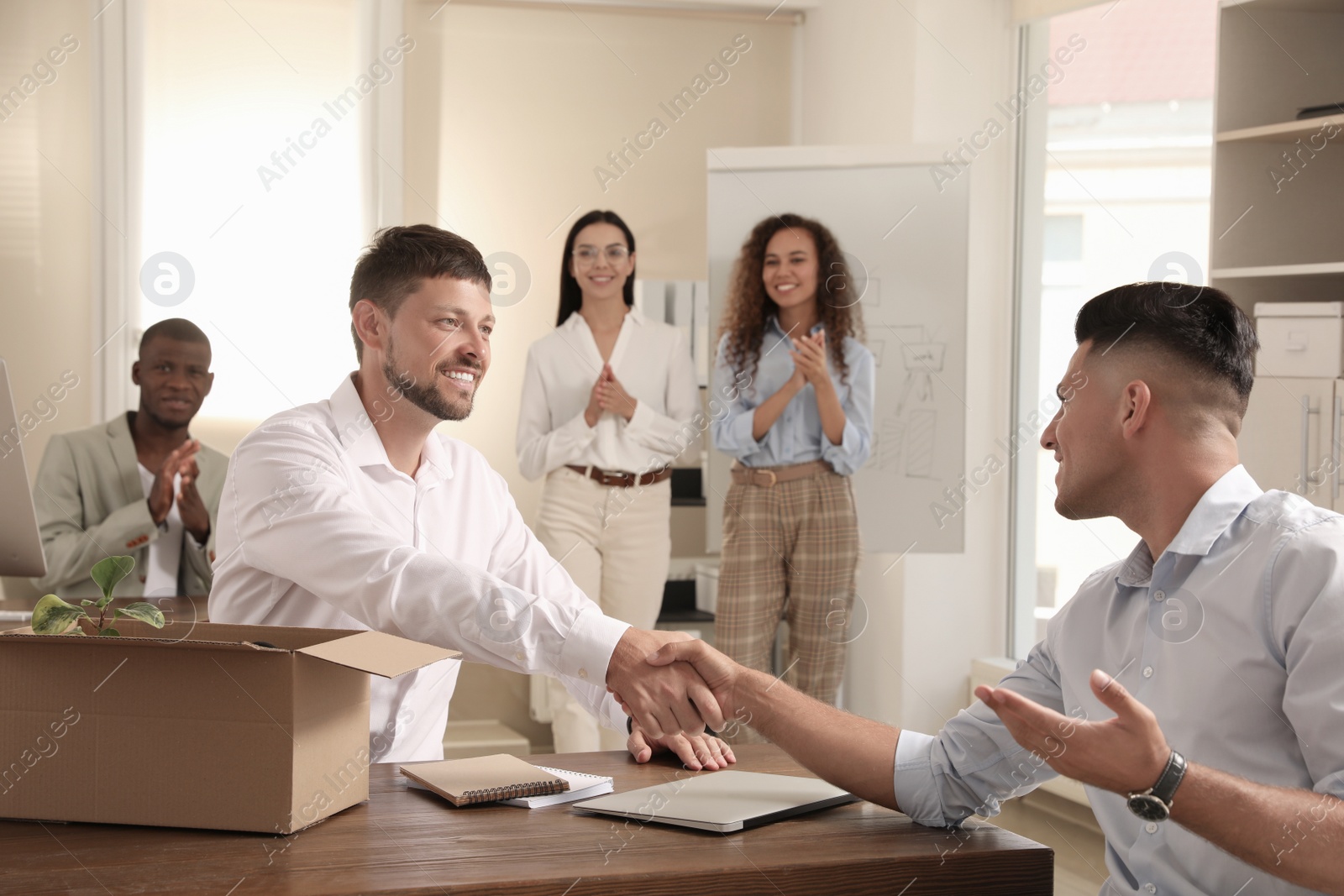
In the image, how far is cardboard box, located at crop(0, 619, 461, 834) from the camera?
3.97ft

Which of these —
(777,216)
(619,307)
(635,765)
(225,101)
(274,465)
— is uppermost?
(225,101)

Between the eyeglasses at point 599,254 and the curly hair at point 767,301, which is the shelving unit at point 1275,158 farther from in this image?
the eyeglasses at point 599,254

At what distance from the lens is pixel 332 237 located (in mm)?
4539

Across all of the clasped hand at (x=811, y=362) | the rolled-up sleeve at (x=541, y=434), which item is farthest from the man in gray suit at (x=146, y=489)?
the clasped hand at (x=811, y=362)

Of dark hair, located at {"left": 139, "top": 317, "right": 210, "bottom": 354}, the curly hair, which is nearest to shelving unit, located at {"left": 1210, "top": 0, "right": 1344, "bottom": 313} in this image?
the curly hair

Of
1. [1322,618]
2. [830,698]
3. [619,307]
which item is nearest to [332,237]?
[619,307]

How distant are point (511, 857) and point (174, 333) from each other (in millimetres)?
2728

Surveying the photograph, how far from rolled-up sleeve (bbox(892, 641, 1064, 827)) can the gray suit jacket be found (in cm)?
222

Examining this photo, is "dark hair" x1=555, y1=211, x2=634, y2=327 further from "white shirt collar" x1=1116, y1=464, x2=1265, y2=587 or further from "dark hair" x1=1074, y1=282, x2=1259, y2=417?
"white shirt collar" x1=1116, y1=464, x2=1265, y2=587

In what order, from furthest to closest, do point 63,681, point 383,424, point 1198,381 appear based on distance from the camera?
point 383,424 → point 1198,381 → point 63,681

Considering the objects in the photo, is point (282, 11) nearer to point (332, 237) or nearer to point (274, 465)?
point (332, 237)

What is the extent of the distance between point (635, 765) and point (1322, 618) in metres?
0.84

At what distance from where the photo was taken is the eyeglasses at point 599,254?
13.1ft

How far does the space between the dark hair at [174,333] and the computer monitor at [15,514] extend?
1258 millimetres
